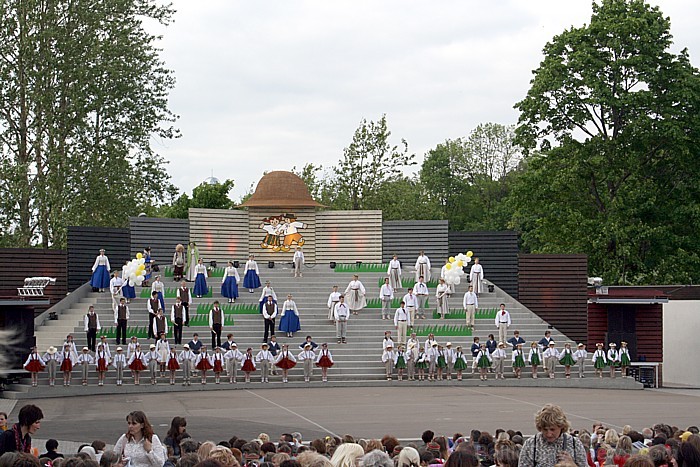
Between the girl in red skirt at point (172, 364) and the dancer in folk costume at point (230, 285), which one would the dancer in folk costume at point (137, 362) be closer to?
the girl in red skirt at point (172, 364)

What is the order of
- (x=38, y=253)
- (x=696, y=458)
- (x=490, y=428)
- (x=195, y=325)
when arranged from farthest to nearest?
1. (x=38, y=253)
2. (x=195, y=325)
3. (x=490, y=428)
4. (x=696, y=458)

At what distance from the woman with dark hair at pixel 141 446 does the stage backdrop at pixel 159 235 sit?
2709 cm

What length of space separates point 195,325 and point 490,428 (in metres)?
14.0

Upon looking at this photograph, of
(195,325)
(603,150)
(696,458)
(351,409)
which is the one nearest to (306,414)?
(351,409)

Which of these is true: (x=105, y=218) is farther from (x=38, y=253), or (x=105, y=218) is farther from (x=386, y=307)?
(x=386, y=307)

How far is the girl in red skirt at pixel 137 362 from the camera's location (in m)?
25.5

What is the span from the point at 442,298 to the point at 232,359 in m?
7.45

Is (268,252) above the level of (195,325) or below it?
above

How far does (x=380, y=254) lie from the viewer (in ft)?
122

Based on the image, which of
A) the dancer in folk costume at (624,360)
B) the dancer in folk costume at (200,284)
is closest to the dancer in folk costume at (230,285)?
the dancer in folk costume at (200,284)

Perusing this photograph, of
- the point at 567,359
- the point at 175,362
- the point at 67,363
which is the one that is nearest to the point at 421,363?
the point at 567,359

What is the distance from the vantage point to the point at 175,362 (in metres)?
25.7

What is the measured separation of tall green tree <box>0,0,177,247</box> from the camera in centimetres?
3975

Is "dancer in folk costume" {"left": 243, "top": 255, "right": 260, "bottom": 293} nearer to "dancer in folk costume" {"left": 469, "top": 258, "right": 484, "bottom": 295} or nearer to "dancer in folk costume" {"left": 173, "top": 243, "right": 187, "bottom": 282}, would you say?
"dancer in folk costume" {"left": 173, "top": 243, "right": 187, "bottom": 282}
